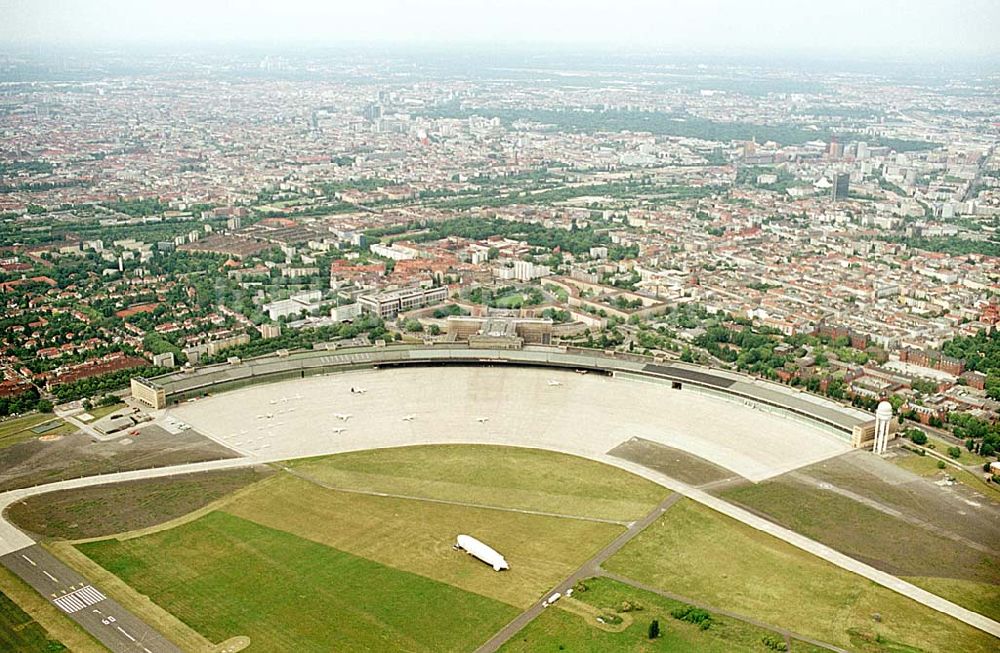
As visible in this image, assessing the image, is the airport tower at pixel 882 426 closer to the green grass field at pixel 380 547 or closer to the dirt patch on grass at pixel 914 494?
the dirt patch on grass at pixel 914 494

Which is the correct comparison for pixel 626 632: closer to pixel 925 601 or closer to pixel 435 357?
pixel 925 601

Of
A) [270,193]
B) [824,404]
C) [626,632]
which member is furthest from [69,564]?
[270,193]

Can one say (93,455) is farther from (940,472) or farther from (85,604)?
(940,472)

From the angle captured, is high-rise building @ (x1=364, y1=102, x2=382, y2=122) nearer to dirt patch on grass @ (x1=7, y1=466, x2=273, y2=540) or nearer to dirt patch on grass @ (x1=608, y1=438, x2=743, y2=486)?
dirt patch on grass @ (x1=608, y1=438, x2=743, y2=486)

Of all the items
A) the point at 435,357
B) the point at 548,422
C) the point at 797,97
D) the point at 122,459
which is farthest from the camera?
the point at 797,97

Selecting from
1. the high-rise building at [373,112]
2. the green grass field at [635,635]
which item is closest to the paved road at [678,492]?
the green grass field at [635,635]

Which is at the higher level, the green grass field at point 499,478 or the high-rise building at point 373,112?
the high-rise building at point 373,112
